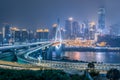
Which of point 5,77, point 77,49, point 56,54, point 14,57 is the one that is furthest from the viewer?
point 77,49

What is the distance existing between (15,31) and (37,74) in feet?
113

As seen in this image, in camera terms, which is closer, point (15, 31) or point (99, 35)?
point (15, 31)

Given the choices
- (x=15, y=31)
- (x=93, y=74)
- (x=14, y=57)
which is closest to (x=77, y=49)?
(x=15, y=31)

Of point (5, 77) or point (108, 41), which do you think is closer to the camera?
point (5, 77)

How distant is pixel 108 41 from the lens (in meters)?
56.8

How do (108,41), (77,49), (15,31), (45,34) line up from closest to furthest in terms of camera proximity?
(15,31) → (77,49) → (45,34) → (108,41)

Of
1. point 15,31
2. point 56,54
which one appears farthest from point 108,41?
point 56,54

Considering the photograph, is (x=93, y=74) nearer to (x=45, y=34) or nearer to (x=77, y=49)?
(x=77, y=49)

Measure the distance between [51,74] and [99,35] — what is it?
51.0 metres

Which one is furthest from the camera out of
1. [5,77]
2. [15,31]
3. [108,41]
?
[108,41]

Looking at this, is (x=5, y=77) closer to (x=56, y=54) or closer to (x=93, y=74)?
(x=93, y=74)

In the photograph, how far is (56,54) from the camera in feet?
113

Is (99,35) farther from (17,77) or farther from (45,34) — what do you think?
(17,77)

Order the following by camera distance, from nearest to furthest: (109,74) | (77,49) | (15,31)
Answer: (109,74)
(15,31)
(77,49)
